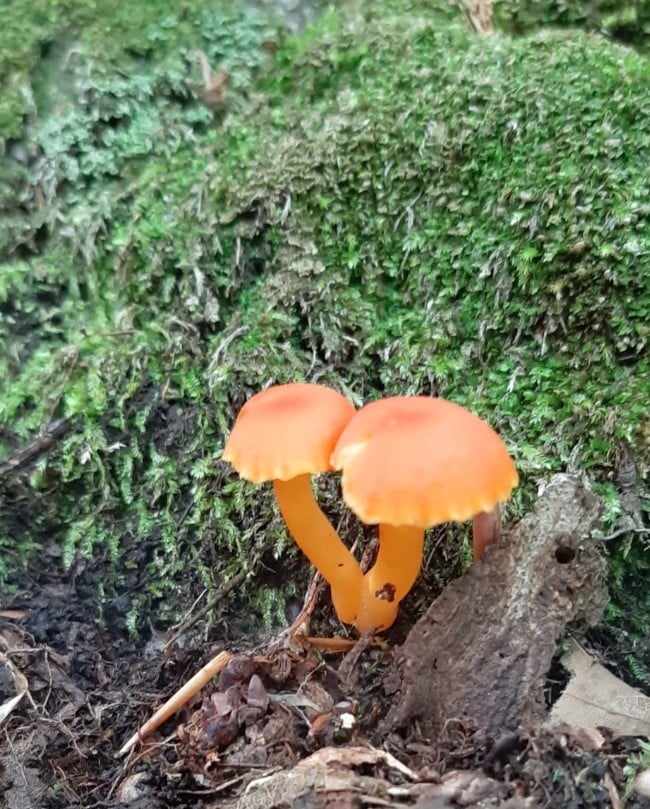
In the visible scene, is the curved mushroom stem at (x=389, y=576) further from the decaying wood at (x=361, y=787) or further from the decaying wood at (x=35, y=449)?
the decaying wood at (x=35, y=449)

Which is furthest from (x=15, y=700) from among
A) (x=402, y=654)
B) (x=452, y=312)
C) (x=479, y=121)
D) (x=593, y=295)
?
(x=479, y=121)

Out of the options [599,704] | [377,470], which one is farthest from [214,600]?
[599,704]

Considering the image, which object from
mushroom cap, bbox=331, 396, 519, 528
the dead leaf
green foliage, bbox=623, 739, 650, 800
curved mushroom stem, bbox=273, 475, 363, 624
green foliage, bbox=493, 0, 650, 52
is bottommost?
the dead leaf

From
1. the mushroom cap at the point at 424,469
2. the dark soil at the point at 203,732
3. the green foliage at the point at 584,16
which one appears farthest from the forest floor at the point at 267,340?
the mushroom cap at the point at 424,469

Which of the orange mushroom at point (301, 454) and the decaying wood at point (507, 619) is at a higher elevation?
the orange mushroom at point (301, 454)

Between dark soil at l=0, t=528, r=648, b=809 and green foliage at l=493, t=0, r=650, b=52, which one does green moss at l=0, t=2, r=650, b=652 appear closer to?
dark soil at l=0, t=528, r=648, b=809

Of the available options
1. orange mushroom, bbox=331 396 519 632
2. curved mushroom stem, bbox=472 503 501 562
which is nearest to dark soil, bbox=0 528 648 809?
curved mushroom stem, bbox=472 503 501 562

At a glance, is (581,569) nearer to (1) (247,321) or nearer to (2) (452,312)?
(2) (452,312)
